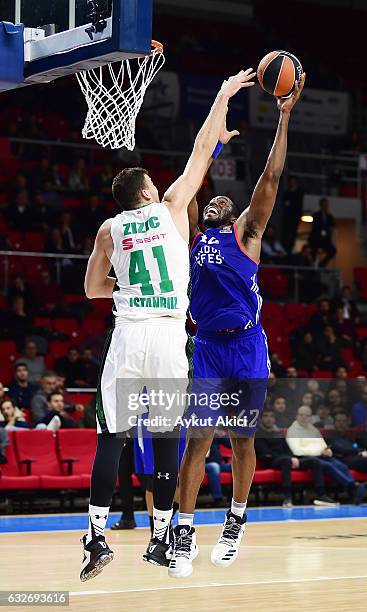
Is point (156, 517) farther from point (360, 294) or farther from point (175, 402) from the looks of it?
point (360, 294)

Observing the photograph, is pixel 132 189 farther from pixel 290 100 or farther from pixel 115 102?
pixel 115 102

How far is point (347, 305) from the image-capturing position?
2208 centimetres

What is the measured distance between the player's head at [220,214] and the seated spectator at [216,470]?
803 cm

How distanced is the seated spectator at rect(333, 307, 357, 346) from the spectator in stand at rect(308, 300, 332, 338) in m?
0.17

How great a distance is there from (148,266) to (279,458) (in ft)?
33.7

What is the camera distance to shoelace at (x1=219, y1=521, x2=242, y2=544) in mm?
8281

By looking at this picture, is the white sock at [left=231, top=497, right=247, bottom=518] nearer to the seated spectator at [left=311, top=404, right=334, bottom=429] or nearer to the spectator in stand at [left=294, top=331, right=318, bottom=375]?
the seated spectator at [left=311, top=404, right=334, bottom=429]

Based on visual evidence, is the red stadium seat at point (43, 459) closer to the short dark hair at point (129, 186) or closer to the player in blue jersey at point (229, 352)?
the player in blue jersey at point (229, 352)

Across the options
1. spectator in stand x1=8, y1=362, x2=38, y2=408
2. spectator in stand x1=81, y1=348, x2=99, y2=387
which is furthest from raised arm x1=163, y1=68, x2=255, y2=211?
spectator in stand x1=81, y1=348, x2=99, y2=387

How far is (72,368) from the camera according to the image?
58.2 ft

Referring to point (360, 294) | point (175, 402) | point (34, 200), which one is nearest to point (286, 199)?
point (360, 294)

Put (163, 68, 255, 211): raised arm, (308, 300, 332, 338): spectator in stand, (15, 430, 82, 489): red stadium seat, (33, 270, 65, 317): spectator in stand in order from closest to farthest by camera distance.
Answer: (163, 68, 255, 211): raised arm
(15, 430, 82, 489): red stadium seat
(33, 270, 65, 317): spectator in stand
(308, 300, 332, 338): spectator in stand

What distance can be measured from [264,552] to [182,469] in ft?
9.96

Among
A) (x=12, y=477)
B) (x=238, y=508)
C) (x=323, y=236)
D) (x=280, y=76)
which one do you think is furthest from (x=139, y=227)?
(x=323, y=236)
